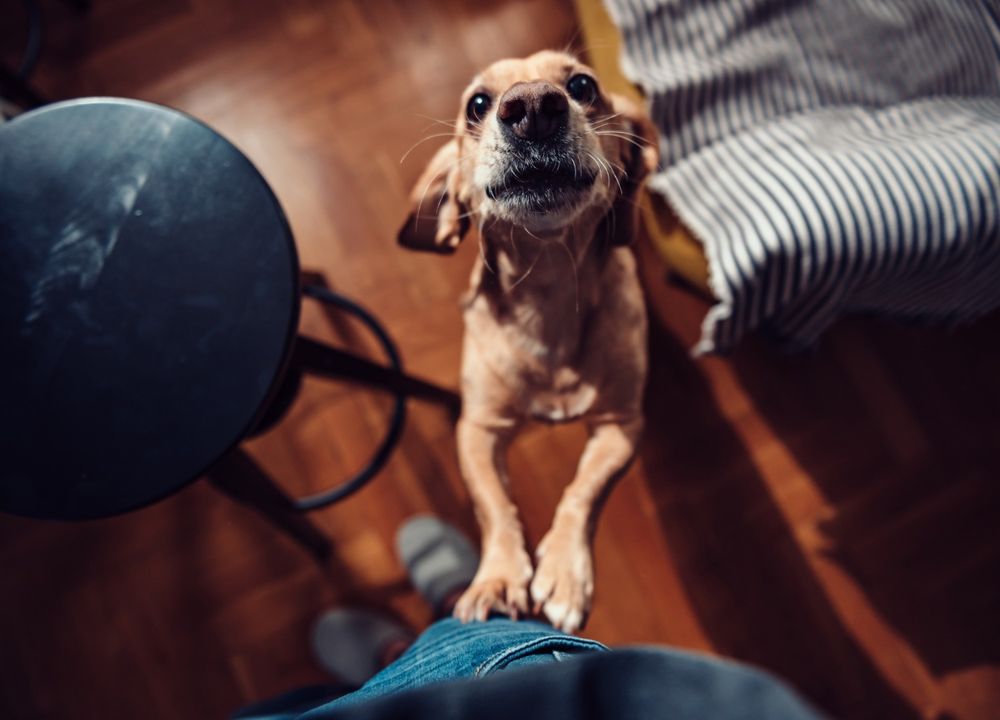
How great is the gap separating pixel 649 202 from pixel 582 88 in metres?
0.44

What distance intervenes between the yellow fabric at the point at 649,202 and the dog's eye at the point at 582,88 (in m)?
0.33

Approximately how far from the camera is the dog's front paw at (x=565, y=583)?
1.12 m

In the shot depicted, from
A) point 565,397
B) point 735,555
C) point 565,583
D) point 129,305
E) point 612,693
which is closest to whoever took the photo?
point 612,693

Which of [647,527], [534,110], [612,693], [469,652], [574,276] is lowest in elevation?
[647,527]

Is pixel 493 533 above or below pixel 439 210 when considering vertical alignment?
below

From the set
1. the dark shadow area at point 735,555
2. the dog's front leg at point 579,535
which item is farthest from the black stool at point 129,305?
the dark shadow area at point 735,555

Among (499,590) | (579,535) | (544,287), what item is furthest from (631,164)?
(499,590)

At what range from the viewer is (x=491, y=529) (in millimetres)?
1234

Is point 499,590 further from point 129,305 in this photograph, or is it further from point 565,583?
point 129,305

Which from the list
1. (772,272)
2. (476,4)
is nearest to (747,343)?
(772,272)

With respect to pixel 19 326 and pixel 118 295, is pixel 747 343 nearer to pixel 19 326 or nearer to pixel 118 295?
pixel 118 295

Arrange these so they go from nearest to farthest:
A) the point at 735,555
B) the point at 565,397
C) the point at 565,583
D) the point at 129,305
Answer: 1. the point at 129,305
2. the point at 565,583
3. the point at 565,397
4. the point at 735,555

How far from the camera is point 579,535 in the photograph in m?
1.19

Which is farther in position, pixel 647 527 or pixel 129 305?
pixel 647 527
